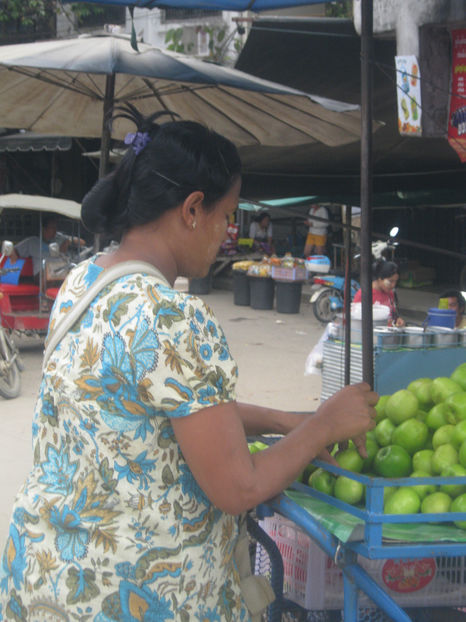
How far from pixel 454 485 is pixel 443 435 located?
0.59 ft

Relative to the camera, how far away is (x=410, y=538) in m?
1.43

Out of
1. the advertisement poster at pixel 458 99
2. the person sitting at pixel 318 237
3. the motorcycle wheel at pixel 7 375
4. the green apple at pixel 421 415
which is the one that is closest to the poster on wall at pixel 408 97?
the advertisement poster at pixel 458 99

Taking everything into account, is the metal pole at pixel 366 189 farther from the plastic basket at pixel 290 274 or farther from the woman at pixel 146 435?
the plastic basket at pixel 290 274

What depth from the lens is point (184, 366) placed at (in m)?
1.23

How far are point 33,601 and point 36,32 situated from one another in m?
19.7

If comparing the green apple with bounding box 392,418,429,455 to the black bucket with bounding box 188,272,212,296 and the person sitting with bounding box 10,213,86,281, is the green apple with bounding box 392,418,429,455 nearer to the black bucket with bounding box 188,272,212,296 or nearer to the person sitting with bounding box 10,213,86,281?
the person sitting with bounding box 10,213,86,281

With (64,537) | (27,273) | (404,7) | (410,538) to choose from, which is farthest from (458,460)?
(27,273)

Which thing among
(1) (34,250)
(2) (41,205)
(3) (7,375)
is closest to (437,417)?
(3) (7,375)

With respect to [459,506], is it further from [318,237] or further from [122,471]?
[318,237]

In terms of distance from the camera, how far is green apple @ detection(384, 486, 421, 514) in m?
1.59

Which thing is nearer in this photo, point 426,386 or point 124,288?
point 124,288

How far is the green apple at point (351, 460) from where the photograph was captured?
178 centimetres

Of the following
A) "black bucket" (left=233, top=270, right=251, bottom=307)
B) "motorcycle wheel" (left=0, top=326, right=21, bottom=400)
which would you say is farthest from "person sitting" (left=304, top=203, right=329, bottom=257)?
"motorcycle wheel" (left=0, top=326, right=21, bottom=400)

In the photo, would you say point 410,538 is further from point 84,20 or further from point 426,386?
point 84,20
